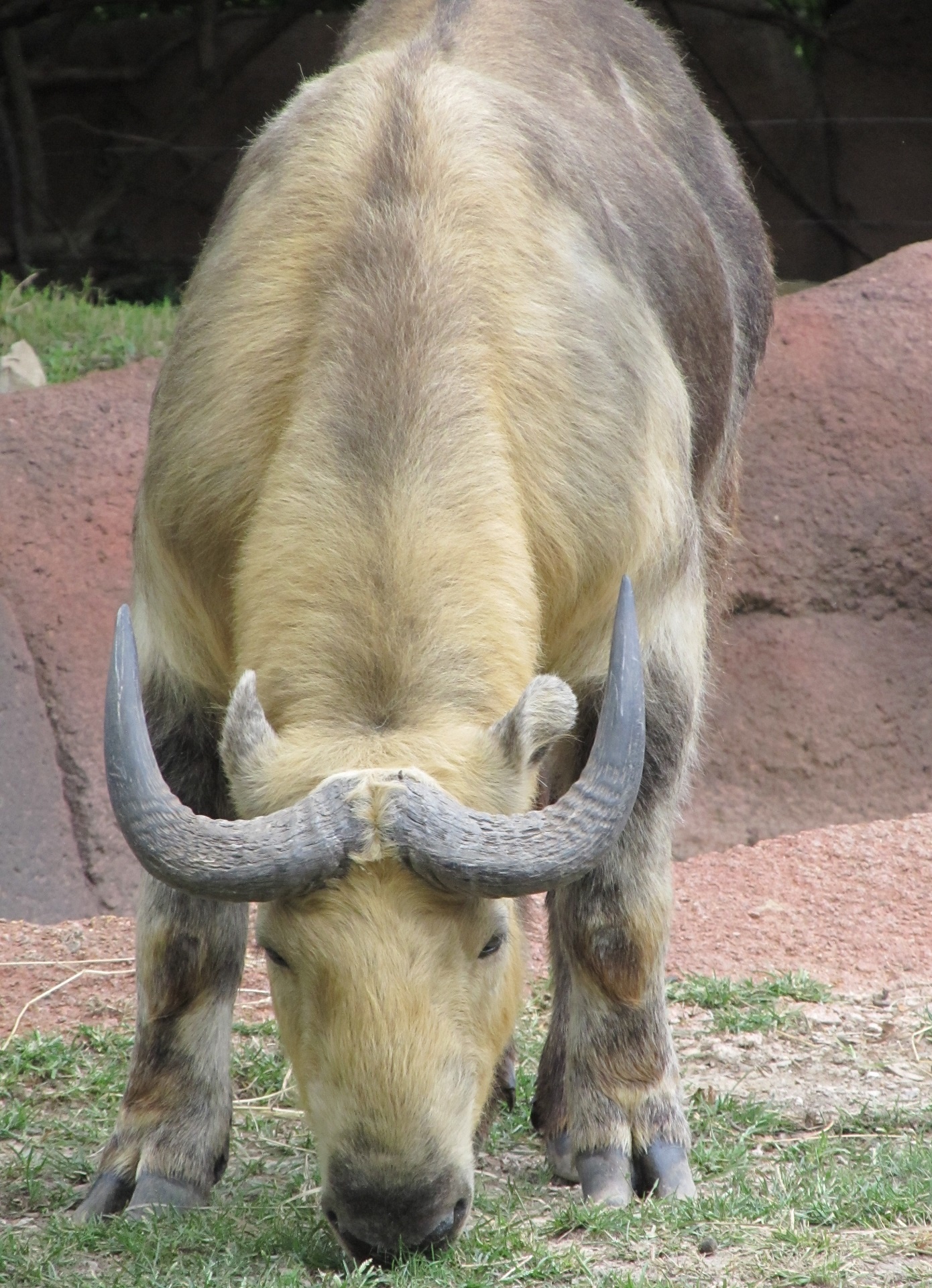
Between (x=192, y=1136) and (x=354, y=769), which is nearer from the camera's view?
(x=354, y=769)

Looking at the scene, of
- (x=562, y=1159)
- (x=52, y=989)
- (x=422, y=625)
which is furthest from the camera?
(x=52, y=989)

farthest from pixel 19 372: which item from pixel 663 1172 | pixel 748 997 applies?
pixel 663 1172

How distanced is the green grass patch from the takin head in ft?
7.44

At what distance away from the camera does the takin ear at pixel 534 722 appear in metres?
3.41

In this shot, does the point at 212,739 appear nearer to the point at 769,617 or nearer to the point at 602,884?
the point at 602,884

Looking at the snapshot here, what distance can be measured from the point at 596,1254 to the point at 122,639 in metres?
1.67

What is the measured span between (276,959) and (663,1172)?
1.39m

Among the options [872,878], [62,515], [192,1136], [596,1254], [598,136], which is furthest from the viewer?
[62,515]

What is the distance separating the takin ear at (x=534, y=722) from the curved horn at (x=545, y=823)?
0.36 feet

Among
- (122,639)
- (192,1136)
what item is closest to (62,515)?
(192,1136)

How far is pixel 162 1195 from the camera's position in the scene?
4.23m

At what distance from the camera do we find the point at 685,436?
4527 mm

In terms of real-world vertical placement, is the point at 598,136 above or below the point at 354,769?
above

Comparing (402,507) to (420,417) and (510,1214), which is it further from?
(510,1214)
